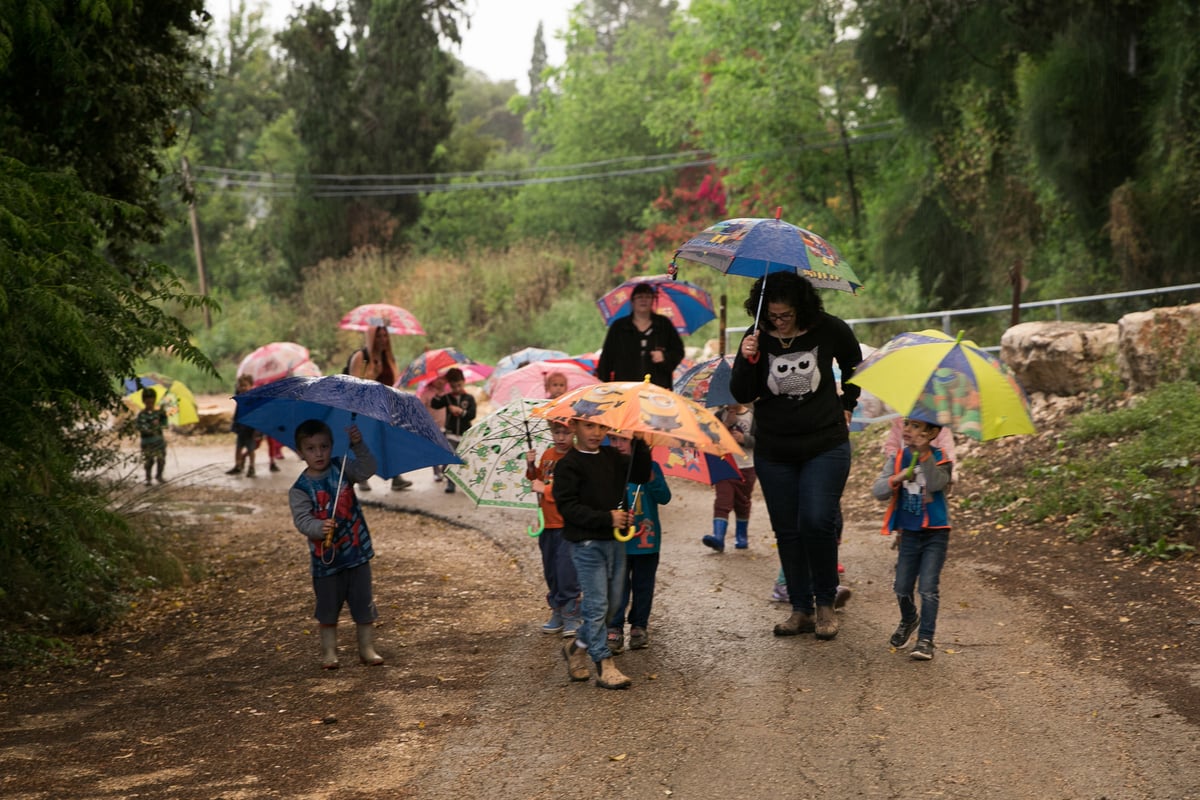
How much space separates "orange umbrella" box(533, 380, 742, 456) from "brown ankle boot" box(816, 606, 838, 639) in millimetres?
1392

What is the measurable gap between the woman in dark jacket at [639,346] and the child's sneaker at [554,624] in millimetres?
2550

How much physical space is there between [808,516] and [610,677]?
4.80 ft

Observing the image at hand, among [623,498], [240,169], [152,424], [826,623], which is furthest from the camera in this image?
[240,169]

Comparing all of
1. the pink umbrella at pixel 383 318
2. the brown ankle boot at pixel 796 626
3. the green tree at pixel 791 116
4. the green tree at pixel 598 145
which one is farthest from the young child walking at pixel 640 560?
the green tree at pixel 598 145

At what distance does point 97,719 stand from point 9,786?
107 centimetres

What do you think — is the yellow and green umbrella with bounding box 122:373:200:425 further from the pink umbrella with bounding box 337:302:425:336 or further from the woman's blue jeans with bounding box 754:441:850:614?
the woman's blue jeans with bounding box 754:441:850:614

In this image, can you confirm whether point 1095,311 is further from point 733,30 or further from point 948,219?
point 733,30

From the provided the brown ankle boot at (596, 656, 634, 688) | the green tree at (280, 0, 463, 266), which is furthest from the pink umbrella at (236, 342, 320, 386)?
the green tree at (280, 0, 463, 266)

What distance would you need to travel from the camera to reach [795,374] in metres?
6.87

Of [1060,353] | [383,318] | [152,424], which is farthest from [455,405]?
[1060,353]

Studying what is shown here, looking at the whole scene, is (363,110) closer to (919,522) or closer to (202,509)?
(202,509)

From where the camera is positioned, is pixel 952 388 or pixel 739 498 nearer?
pixel 952 388

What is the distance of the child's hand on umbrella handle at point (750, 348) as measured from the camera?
6.80 m

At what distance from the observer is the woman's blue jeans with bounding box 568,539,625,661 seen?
638 cm
